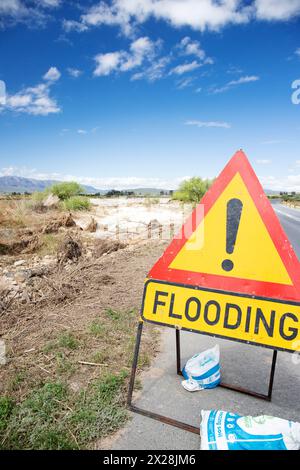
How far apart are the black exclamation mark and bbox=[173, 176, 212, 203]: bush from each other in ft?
142

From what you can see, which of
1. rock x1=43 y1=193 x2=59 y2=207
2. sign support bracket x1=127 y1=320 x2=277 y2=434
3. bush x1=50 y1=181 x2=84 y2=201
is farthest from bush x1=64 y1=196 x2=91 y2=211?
sign support bracket x1=127 y1=320 x2=277 y2=434

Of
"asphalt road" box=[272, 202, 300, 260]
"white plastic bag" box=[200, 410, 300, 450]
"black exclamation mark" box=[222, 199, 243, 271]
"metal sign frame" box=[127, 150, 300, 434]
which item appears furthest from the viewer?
"asphalt road" box=[272, 202, 300, 260]

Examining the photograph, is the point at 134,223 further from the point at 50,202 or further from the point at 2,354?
the point at 2,354

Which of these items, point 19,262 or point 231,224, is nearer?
point 231,224

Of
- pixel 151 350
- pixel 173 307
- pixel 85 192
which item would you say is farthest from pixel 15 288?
pixel 85 192

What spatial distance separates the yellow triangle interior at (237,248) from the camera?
211 cm

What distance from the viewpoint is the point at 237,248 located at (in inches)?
85.9

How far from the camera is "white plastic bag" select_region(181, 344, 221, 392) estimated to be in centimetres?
279

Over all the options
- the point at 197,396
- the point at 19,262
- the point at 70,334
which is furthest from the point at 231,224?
the point at 19,262

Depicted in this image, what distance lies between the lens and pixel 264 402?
2.66 metres

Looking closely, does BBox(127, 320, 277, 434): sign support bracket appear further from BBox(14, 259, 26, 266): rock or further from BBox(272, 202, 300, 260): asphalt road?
BBox(14, 259, 26, 266): rock

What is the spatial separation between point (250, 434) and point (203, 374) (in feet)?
2.73

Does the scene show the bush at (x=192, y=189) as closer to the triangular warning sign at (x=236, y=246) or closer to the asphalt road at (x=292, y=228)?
the asphalt road at (x=292, y=228)
